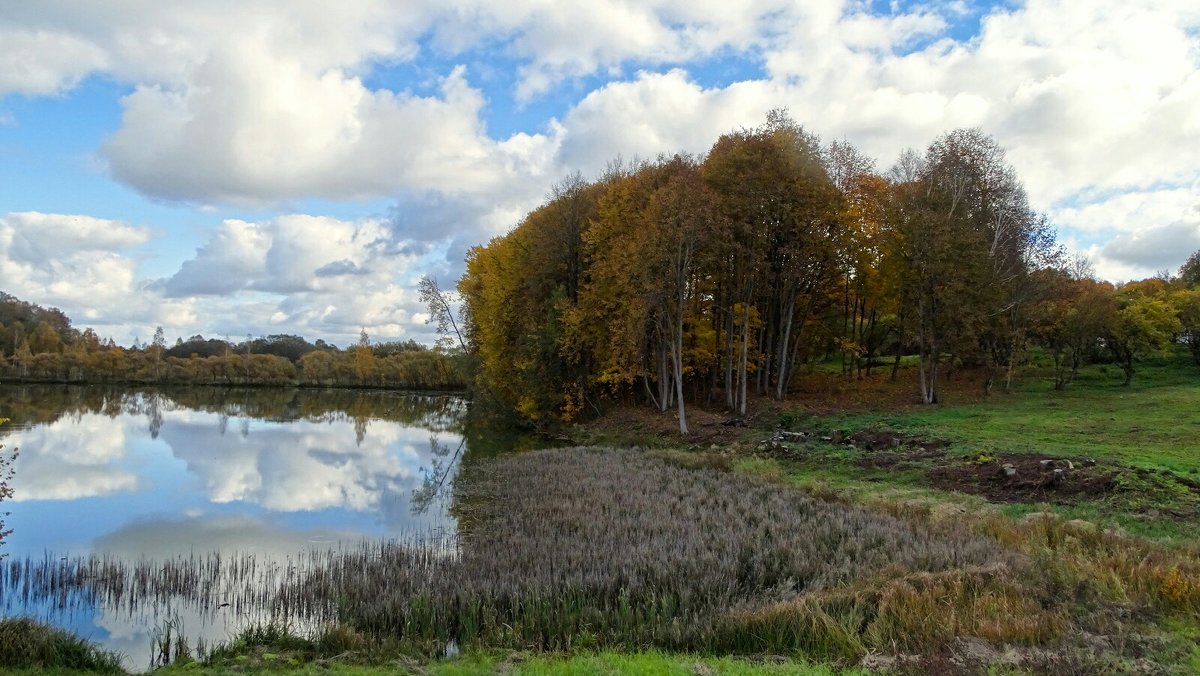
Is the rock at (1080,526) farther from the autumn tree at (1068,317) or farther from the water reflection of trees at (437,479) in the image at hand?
the autumn tree at (1068,317)

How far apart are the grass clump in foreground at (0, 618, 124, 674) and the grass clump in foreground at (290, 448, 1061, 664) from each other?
2.80 meters

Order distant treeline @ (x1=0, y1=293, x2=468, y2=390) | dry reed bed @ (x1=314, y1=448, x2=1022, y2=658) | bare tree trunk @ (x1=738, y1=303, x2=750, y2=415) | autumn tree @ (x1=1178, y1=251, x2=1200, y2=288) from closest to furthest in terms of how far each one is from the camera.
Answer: dry reed bed @ (x1=314, y1=448, x2=1022, y2=658)
bare tree trunk @ (x1=738, y1=303, x2=750, y2=415)
autumn tree @ (x1=1178, y1=251, x2=1200, y2=288)
distant treeline @ (x1=0, y1=293, x2=468, y2=390)

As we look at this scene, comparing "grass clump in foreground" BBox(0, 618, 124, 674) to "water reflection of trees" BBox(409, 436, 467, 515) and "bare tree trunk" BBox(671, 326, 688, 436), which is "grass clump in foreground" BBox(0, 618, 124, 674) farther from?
"bare tree trunk" BBox(671, 326, 688, 436)

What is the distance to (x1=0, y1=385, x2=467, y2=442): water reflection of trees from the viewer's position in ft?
175

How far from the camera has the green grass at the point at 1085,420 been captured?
19.7m

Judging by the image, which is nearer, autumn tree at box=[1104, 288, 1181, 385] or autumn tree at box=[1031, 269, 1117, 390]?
autumn tree at box=[1104, 288, 1181, 385]

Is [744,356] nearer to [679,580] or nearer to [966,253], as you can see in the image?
[966,253]

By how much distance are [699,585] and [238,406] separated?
230ft

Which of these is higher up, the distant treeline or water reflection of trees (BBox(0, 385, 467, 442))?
the distant treeline

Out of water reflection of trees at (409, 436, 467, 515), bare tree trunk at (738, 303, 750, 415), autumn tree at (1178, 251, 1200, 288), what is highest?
autumn tree at (1178, 251, 1200, 288)

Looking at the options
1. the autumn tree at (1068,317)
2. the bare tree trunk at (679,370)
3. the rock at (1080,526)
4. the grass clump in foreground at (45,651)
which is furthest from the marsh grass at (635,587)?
the autumn tree at (1068,317)

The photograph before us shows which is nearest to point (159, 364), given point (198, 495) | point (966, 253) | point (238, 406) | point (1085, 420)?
point (238, 406)

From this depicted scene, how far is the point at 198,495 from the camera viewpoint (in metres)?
22.6

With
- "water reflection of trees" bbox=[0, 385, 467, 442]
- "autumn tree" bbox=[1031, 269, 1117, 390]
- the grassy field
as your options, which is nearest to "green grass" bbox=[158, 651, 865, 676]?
the grassy field
